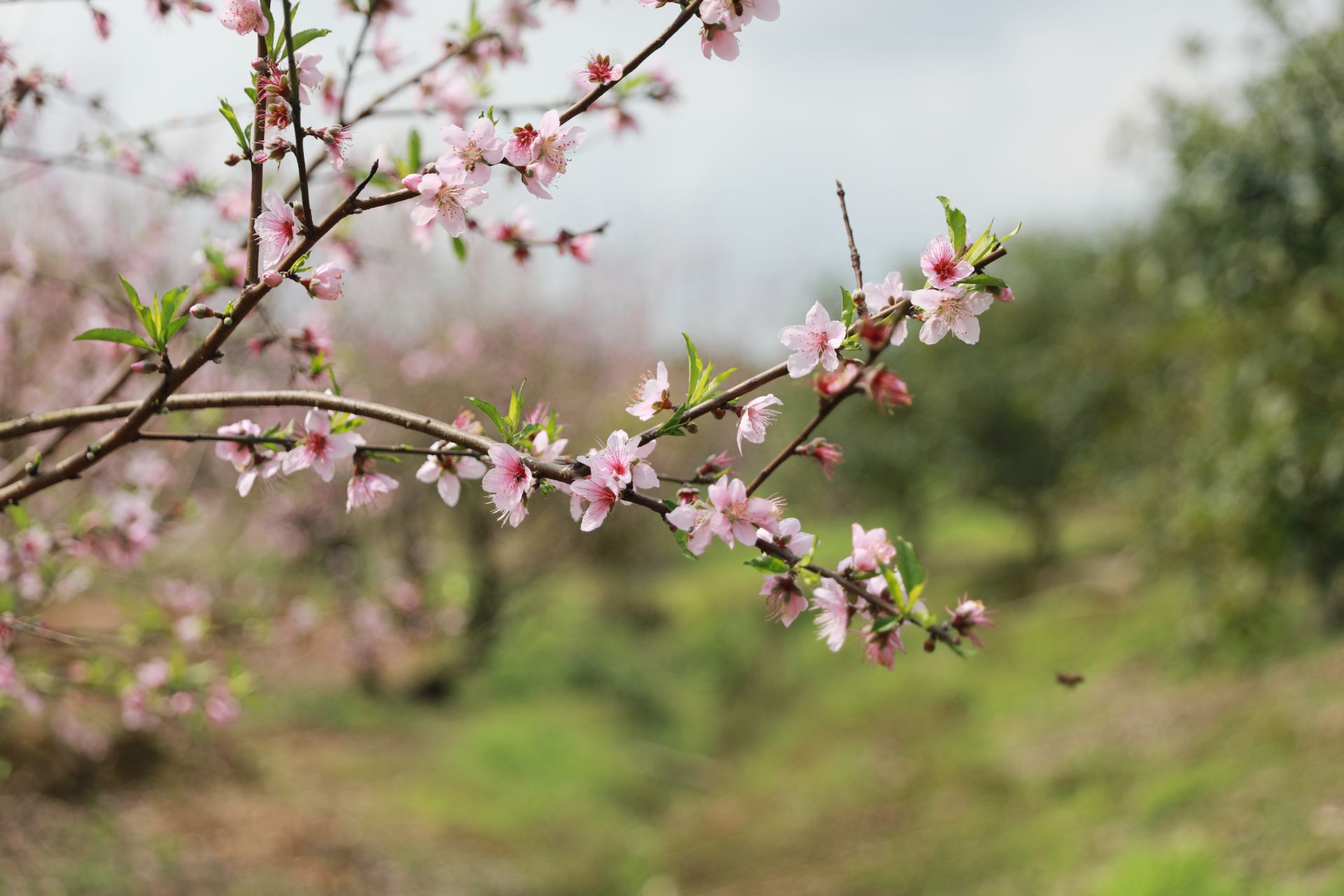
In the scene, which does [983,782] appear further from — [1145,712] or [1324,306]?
[1324,306]

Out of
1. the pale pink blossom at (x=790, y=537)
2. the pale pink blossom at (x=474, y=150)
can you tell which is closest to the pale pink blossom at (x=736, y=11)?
the pale pink blossom at (x=474, y=150)

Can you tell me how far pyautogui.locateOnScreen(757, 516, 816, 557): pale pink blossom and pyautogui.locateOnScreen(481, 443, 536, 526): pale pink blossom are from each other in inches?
13.0

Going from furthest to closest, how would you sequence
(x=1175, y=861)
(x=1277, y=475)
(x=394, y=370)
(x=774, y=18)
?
1. (x=394, y=370)
2. (x=1277, y=475)
3. (x=1175, y=861)
4. (x=774, y=18)

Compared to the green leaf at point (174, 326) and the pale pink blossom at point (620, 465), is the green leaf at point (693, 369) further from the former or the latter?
the green leaf at point (174, 326)

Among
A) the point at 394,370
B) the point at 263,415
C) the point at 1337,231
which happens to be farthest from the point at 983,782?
the point at 394,370

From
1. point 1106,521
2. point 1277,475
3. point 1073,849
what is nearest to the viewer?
point 1073,849

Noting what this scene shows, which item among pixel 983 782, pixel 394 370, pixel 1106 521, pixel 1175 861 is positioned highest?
pixel 1106 521

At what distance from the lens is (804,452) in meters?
1.49

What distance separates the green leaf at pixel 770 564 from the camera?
1.36m

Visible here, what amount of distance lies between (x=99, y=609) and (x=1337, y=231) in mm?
11353

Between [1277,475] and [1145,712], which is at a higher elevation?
[1277,475]

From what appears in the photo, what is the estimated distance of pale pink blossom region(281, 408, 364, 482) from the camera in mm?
1512

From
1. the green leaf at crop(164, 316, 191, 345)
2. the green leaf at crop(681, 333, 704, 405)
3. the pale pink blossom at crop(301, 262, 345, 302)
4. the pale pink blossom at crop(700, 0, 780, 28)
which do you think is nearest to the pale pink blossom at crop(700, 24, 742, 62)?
the pale pink blossom at crop(700, 0, 780, 28)

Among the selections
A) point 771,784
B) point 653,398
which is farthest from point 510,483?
point 771,784
